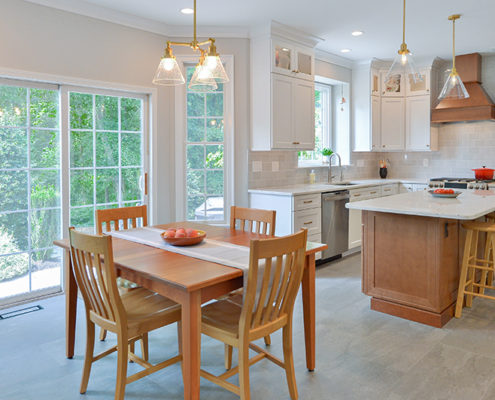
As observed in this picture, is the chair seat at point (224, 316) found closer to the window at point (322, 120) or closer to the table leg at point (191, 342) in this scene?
the table leg at point (191, 342)

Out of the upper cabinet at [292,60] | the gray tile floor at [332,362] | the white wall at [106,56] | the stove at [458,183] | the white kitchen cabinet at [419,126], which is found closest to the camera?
the gray tile floor at [332,362]

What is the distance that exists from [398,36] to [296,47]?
4.00ft

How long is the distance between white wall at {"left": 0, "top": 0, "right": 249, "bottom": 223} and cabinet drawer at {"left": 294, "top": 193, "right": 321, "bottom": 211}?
638 millimetres

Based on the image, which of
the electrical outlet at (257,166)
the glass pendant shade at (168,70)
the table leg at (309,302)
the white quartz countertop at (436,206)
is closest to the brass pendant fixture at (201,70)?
the glass pendant shade at (168,70)

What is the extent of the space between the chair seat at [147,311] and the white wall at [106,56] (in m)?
2.13

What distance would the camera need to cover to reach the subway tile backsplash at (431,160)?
5.48 m

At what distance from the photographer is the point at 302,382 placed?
7.89 feet

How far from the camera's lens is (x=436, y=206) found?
3.29 meters

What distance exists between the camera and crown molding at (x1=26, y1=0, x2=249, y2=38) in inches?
145

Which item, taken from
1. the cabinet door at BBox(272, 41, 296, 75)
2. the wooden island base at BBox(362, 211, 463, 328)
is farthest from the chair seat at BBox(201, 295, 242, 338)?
the cabinet door at BBox(272, 41, 296, 75)

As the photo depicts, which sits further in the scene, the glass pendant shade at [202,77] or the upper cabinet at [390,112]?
the upper cabinet at [390,112]

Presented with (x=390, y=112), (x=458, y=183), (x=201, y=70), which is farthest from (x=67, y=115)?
(x=458, y=183)

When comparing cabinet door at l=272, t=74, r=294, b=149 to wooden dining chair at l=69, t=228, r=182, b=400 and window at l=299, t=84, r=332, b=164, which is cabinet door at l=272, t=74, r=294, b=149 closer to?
window at l=299, t=84, r=332, b=164

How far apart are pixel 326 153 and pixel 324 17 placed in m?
2.01
